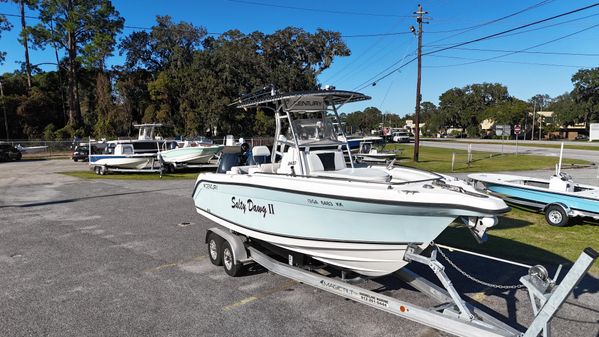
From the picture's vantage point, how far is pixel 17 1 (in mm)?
50406

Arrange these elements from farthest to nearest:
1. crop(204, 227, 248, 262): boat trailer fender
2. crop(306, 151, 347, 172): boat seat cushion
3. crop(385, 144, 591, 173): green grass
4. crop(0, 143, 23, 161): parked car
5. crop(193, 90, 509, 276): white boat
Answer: crop(0, 143, 23, 161): parked car → crop(385, 144, 591, 173): green grass → crop(306, 151, 347, 172): boat seat cushion → crop(204, 227, 248, 262): boat trailer fender → crop(193, 90, 509, 276): white boat

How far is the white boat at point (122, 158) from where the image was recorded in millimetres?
21984

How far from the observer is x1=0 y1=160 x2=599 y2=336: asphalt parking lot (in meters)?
4.49

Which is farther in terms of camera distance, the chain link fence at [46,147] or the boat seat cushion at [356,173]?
the chain link fence at [46,147]

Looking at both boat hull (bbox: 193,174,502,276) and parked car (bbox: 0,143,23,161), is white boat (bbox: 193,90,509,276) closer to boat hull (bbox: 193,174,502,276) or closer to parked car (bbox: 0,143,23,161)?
Result: boat hull (bbox: 193,174,502,276)

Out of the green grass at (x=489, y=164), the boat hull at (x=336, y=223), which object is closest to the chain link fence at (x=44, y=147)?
the green grass at (x=489, y=164)

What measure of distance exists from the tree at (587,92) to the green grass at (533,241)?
3661 inches

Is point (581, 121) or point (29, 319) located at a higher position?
point (581, 121)

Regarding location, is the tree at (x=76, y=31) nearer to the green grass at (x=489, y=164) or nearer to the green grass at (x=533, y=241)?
the green grass at (x=489, y=164)

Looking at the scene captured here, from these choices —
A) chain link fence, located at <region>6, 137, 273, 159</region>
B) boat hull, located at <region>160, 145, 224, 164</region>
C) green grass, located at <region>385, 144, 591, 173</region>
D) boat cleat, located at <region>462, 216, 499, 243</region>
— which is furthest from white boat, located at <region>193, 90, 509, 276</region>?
chain link fence, located at <region>6, 137, 273, 159</region>

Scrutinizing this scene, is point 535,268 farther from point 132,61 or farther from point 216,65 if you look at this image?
point 132,61

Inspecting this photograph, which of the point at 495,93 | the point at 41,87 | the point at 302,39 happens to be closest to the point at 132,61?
the point at 41,87

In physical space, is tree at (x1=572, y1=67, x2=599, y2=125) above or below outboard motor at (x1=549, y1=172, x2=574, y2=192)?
above

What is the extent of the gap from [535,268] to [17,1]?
207 feet
